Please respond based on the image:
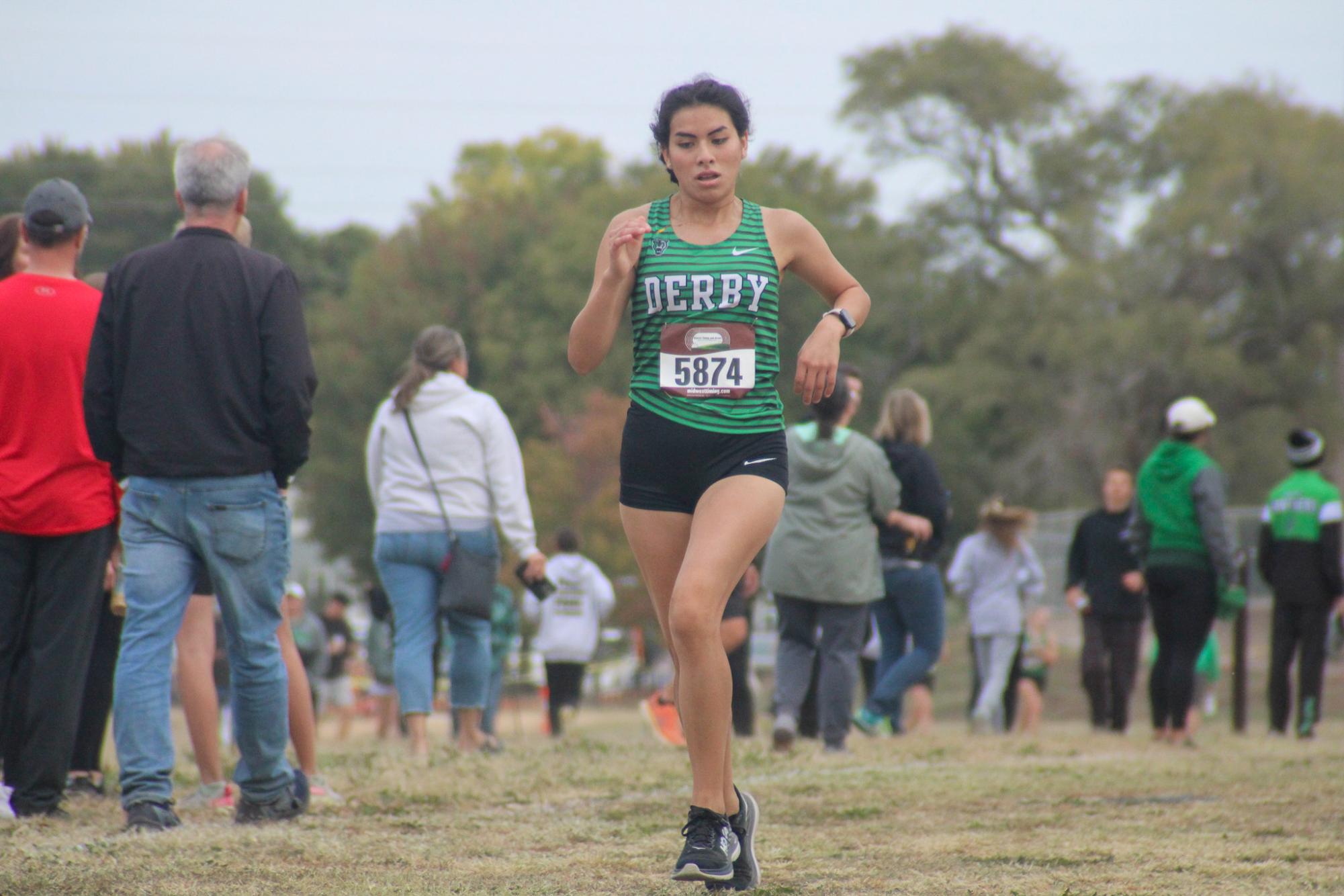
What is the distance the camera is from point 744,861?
425 centimetres

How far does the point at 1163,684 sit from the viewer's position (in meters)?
10.1

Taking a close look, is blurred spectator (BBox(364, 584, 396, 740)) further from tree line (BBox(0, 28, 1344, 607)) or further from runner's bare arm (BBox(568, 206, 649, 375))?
tree line (BBox(0, 28, 1344, 607))

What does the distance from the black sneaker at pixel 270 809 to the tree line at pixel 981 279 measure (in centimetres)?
3211

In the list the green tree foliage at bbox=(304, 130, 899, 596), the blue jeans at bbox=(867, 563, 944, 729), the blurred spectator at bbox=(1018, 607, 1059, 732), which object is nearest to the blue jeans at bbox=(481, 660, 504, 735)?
the blue jeans at bbox=(867, 563, 944, 729)

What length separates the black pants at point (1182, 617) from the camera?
9695 millimetres

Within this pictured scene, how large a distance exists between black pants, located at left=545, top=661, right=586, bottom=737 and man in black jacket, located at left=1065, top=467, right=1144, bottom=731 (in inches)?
167

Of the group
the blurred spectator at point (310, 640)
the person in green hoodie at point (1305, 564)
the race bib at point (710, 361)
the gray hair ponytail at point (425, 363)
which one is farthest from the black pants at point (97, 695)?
the blurred spectator at point (310, 640)

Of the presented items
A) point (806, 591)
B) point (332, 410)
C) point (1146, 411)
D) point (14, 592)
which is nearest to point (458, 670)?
point (806, 591)

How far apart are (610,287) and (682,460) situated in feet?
1.65

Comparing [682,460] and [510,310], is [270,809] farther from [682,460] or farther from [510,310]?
[510,310]

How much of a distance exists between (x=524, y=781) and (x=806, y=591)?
2.36 metres

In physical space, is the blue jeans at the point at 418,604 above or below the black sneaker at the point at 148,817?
above

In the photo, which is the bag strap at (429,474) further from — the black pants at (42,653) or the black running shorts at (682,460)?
the black running shorts at (682,460)

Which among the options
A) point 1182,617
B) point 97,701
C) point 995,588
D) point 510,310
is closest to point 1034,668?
point 995,588
